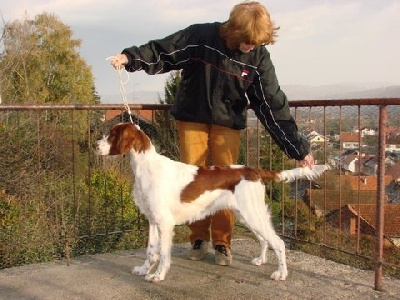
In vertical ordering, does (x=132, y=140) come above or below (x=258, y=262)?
above

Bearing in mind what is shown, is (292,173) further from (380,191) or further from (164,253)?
(164,253)

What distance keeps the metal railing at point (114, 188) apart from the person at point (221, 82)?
0.53 meters

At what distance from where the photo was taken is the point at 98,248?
6.41 meters

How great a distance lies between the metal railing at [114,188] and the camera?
4109 millimetres

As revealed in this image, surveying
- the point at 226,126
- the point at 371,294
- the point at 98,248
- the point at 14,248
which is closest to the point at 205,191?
the point at 226,126

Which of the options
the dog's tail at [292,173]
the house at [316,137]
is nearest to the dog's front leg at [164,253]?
the dog's tail at [292,173]

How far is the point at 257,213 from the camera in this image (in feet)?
13.2

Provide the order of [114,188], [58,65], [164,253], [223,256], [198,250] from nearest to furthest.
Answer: [164,253] → [223,256] → [198,250] → [114,188] → [58,65]

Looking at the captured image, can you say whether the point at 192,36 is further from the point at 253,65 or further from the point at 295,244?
the point at 295,244

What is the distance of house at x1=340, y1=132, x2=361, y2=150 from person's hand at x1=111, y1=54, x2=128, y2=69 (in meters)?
1.96

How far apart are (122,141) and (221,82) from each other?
932 millimetres

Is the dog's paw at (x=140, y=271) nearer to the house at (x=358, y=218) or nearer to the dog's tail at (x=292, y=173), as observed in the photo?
the dog's tail at (x=292, y=173)

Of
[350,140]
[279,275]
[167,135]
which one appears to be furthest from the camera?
[167,135]

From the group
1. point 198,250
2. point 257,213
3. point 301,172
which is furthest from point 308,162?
point 198,250
